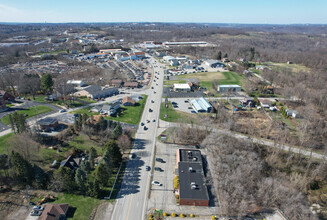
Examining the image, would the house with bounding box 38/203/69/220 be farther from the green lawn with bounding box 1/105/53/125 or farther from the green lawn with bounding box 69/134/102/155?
the green lawn with bounding box 1/105/53/125

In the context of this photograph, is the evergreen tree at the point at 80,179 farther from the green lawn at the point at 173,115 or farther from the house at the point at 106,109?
the green lawn at the point at 173,115

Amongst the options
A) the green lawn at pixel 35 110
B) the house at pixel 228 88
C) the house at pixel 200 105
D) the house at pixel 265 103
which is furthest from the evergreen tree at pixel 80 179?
the house at pixel 228 88

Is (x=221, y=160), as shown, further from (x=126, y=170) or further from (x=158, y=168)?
(x=126, y=170)

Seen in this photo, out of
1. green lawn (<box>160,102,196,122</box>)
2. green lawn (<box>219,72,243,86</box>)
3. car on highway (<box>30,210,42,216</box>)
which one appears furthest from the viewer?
green lawn (<box>219,72,243,86</box>)

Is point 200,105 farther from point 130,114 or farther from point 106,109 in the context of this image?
point 106,109

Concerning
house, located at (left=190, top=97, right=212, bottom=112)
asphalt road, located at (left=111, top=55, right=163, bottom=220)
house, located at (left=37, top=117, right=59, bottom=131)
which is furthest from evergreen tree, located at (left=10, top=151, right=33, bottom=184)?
house, located at (left=190, top=97, right=212, bottom=112)

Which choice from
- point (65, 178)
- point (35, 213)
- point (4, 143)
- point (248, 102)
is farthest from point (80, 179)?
point (248, 102)
